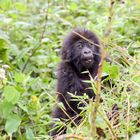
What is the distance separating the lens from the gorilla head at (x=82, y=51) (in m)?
5.24

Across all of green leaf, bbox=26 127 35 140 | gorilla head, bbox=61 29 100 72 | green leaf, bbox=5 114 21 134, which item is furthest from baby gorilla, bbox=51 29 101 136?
green leaf, bbox=5 114 21 134

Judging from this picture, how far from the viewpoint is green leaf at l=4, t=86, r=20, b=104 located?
4094 mm

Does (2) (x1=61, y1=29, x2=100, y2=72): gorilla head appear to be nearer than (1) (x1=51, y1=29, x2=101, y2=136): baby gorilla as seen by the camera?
No

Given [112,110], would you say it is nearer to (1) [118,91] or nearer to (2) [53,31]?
(1) [118,91]

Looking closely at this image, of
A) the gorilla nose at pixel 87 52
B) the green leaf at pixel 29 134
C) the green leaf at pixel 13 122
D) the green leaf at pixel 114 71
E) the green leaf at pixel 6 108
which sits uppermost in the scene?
the green leaf at pixel 114 71

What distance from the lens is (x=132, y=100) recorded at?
3.30 metres

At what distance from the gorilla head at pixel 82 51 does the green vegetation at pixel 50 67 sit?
0.48ft

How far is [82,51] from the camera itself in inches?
208

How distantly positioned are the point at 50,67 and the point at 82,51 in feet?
3.55

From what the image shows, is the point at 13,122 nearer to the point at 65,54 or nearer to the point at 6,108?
the point at 6,108

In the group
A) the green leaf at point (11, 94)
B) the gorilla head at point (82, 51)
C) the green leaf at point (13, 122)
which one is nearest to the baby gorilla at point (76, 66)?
the gorilla head at point (82, 51)

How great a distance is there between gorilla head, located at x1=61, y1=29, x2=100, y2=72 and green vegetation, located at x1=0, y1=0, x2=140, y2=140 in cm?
15

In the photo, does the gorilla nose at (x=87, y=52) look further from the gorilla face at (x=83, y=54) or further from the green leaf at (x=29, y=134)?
the green leaf at (x=29, y=134)

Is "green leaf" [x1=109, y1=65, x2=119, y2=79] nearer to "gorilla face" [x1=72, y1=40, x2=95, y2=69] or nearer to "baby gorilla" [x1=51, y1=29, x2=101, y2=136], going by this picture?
"baby gorilla" [x1=51, y1=29, x2=101, y2=136]
